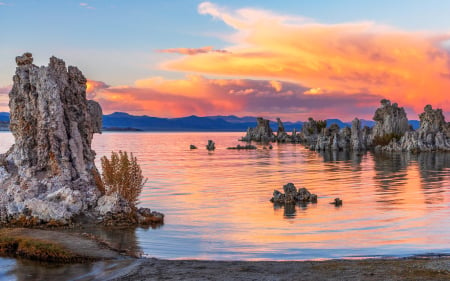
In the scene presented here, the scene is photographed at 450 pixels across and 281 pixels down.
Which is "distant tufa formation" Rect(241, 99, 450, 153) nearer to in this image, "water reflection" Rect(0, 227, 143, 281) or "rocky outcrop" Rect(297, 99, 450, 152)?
"rocky outcrop" Rect(297, 99, 450, 152)

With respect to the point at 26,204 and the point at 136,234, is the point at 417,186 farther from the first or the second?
the point at 26,204

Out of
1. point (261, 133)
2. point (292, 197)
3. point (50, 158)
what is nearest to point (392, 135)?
point (261, 133)

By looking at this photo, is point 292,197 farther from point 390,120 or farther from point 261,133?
point 261,133

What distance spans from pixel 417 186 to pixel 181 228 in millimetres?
23005

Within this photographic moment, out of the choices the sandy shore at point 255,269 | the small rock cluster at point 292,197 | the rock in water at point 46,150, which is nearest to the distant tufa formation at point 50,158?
the rock in water at point 46,150

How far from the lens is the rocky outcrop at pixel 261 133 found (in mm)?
177125

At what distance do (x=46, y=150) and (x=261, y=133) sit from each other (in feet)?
518

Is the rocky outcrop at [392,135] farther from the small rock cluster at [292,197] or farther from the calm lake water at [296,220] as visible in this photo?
the small rock cluster at [292,197]

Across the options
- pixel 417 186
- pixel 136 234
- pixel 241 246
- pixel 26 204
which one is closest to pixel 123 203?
pixel 136 234

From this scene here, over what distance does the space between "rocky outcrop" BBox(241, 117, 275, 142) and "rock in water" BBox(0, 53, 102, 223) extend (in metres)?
151

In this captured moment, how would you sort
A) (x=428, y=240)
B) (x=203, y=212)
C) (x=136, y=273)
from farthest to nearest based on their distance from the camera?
(x=203, y=212)
(x=428, y=240)
(x=136, y=273)

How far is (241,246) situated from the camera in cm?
1908

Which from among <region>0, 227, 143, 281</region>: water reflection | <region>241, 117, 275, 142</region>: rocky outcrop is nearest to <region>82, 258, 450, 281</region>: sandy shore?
→ <region>0, 227, 143, 281</region>: water reflection

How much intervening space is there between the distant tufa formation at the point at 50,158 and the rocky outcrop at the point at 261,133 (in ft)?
494
